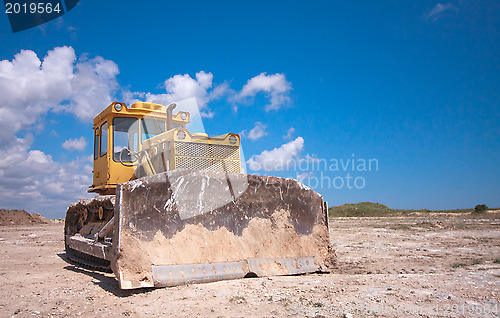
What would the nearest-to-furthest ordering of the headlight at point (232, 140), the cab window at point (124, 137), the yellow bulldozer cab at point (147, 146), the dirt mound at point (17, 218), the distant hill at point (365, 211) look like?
the yellow bulldozer cab at point (147, 146) < the headlight at point (232, 140) < the cab window at point (124, 137) < the dirt mound at point (17, 218) < the distant hill at point (365, 211)

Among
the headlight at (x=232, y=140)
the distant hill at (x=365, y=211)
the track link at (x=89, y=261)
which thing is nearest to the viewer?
the track link at (x=89, y=261)

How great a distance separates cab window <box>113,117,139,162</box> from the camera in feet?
21.6

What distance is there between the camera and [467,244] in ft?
26.5

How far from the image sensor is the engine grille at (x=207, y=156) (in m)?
5.35

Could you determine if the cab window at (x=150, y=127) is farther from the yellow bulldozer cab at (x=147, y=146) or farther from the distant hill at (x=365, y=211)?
the distant hill at (x=365, y=211)

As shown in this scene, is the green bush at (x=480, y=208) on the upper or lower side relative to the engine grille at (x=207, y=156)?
lower

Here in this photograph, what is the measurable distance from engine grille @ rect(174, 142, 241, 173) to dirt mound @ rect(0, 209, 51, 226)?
20.0m

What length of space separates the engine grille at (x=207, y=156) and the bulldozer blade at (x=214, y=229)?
0.90m

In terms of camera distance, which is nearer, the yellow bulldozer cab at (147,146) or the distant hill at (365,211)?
the yellow bulldozer cab at (147,146)

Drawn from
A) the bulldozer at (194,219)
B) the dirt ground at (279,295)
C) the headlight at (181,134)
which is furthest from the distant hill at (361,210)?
the headlight at (181,134)

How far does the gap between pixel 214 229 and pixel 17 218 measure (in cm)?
2177

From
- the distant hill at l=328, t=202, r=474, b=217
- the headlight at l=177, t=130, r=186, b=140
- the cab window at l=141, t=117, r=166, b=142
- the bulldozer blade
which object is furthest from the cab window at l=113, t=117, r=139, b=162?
the distant hill at l=328, t=202, r=474, b=217

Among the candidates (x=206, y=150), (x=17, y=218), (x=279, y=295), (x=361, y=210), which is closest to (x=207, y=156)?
(x=206, y=150)

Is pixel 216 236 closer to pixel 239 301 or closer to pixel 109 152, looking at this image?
pixel 239 301
